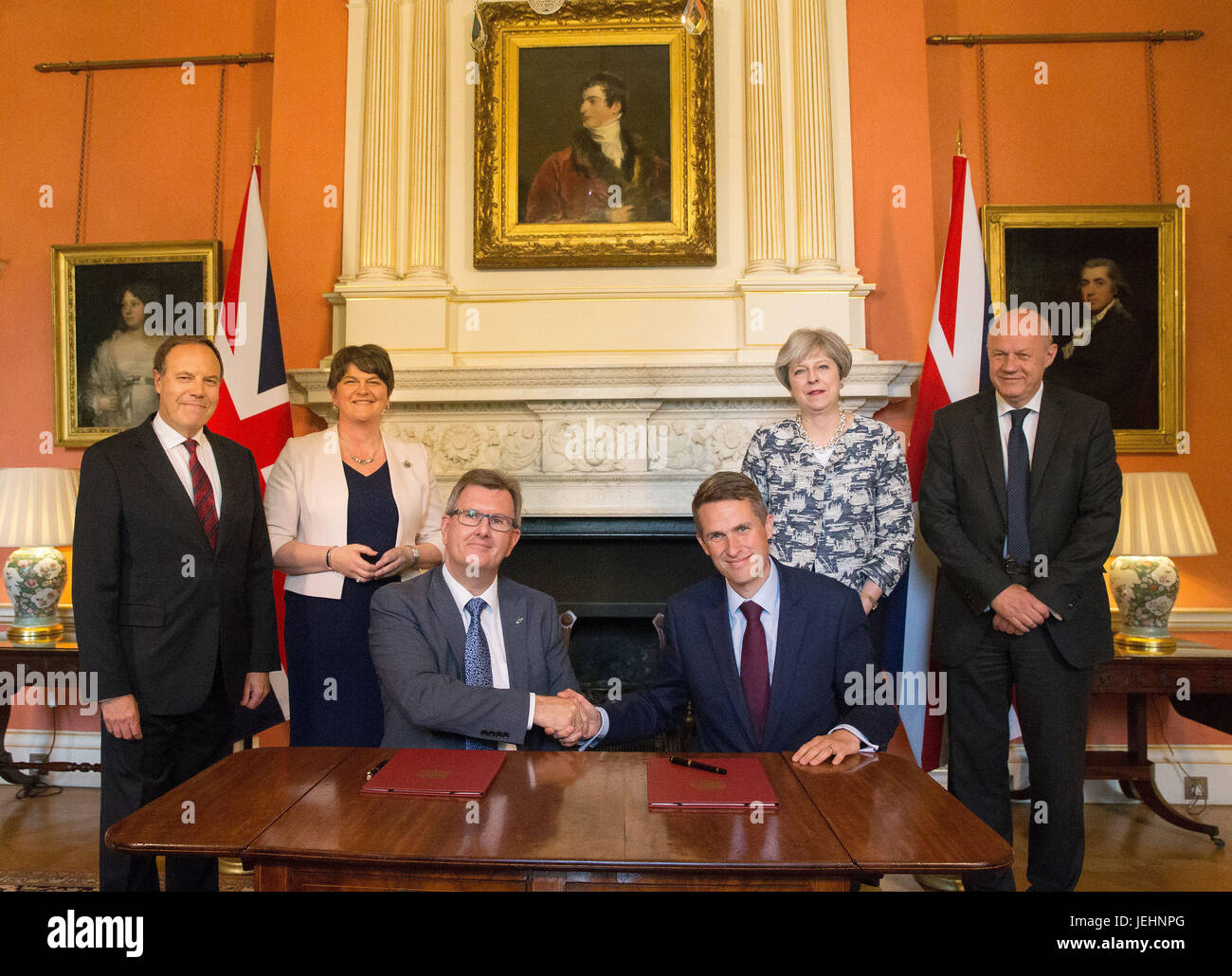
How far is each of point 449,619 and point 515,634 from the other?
0.56ft

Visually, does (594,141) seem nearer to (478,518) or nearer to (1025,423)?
(1025,423)

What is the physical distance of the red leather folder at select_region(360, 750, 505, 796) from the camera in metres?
1.60

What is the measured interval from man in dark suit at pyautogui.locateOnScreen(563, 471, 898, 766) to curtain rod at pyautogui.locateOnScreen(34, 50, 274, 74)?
414 cm

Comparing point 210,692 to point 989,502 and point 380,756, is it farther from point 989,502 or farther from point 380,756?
point 989,502

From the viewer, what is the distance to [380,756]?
184cm

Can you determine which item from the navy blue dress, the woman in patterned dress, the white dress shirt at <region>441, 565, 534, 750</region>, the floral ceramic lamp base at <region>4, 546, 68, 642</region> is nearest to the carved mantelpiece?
the woman in patterned dress

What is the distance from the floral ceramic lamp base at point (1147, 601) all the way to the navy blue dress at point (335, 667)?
10.5ft

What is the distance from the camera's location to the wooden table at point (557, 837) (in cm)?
132

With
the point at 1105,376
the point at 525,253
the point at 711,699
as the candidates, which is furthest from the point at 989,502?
the point at 525,253

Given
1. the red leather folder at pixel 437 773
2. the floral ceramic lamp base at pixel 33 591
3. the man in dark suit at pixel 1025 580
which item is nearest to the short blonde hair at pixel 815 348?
the man in dark suit at pixel 1025 580

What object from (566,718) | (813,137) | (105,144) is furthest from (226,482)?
(105,144)

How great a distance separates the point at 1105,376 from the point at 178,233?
493 cm

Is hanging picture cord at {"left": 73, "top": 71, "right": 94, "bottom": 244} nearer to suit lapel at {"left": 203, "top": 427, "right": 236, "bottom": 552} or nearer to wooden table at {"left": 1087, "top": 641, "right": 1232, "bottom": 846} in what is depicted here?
suit lapel at {"left": 203, "top": 427, "right": 236, "bottom": 552}

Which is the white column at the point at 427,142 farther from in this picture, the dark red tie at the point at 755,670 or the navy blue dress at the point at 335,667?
the dark red tie at the point at 755,670
